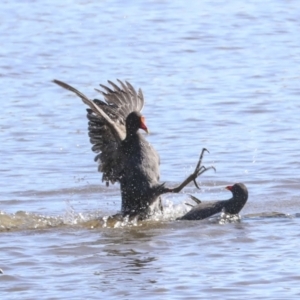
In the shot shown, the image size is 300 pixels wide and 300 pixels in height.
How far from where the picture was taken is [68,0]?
72.6ft

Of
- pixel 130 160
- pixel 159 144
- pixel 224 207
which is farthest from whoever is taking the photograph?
pixel 159 144

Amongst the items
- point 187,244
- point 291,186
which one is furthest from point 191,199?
point 187,244

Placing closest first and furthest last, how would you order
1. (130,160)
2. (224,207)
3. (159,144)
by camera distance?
(224,207), (130,160), (159,144)

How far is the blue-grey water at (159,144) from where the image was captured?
7641 mm

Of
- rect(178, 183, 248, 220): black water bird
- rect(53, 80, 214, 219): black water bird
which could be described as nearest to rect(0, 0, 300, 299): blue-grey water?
rect(178, 183, 248, 220): black water bird

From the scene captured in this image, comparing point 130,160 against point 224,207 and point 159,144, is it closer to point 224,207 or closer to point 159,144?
point 224,207

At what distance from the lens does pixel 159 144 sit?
1202 cm

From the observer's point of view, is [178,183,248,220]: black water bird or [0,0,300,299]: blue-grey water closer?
[0,0,300,299]: blue-grey water

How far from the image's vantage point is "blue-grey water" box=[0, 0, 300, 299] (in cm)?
764

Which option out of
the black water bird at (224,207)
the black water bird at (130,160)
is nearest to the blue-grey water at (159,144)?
the black water bird at (224,207)

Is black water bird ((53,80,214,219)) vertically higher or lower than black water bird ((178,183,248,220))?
higher

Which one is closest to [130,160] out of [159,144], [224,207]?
[224,207]

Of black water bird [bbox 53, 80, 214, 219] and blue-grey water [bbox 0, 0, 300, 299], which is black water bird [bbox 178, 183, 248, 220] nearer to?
blue-grey water [bbox 0, 0, 300, 299]

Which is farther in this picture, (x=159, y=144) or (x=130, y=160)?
(x=159, y=144)
